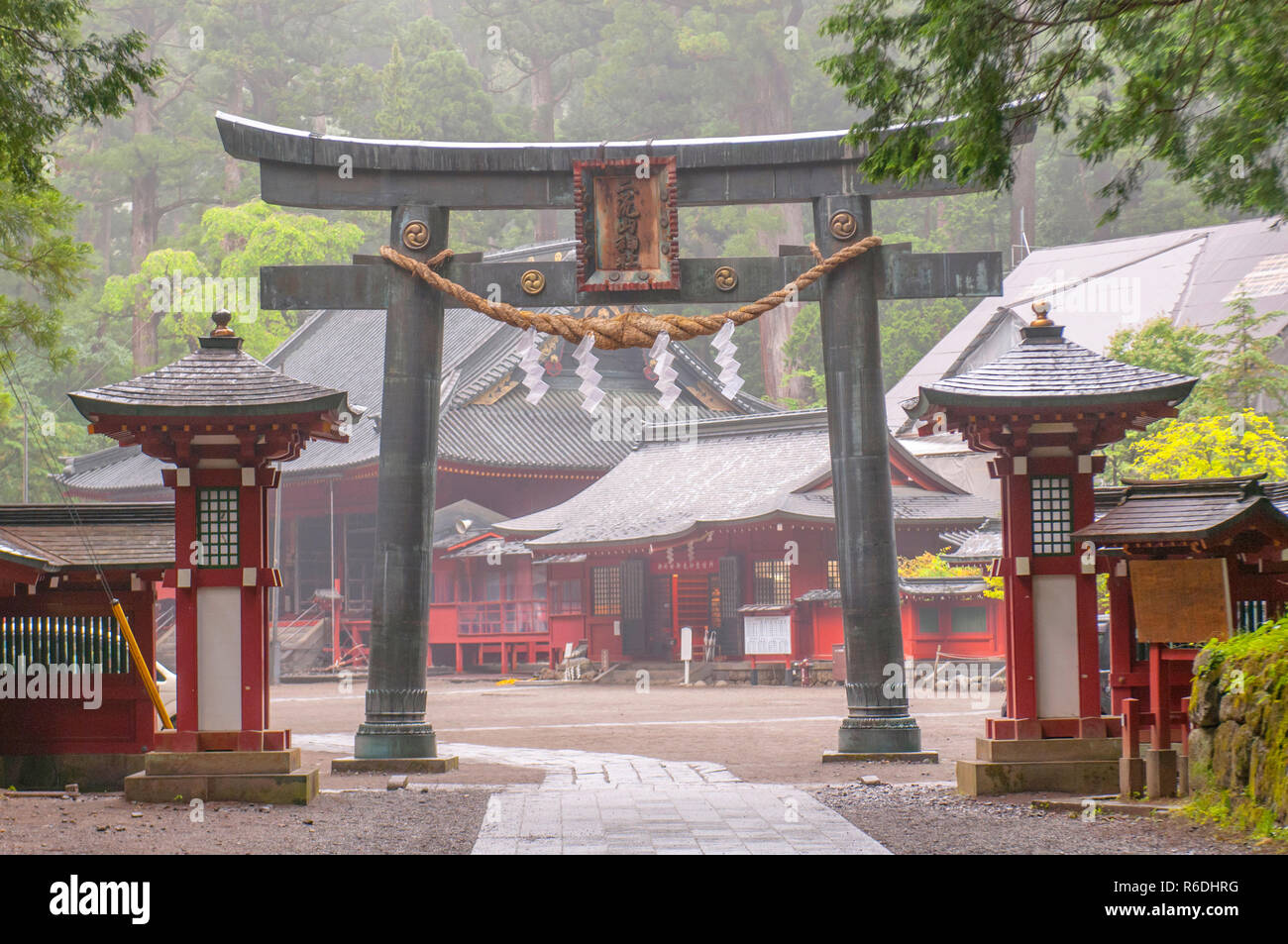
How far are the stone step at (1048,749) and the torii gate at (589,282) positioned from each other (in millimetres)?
2549

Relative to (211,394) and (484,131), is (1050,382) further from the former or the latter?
(484,131)

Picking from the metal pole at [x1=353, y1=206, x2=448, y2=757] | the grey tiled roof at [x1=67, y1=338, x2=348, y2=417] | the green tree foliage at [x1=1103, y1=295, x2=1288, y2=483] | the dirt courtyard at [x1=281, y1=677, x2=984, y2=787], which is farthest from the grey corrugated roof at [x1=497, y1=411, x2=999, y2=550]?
the grey tiled roof at [x1=67, y1=338, x2=348, y2=417]

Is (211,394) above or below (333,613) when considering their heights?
above

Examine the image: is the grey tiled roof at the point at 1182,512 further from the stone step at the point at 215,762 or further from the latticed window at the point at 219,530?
the latticed window at the point at 219,530

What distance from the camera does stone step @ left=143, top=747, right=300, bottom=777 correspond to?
1192 cm

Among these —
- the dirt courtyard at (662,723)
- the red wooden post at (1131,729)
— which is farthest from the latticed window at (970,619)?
the red wooden post at (1131,729)

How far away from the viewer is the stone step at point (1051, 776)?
38.7 ft

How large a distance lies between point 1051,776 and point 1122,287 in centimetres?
3783

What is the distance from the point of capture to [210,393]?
12.1m

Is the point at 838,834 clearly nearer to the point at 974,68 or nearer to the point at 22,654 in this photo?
the point at 974,68

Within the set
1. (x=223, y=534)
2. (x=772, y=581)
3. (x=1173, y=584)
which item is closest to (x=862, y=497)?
(x=1173, y=584)

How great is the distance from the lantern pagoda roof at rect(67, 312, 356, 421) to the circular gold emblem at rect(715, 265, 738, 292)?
4145 mm

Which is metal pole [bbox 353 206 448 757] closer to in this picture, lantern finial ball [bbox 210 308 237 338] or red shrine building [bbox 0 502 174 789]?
lantern finial ball [bbox 210 308 237 338]

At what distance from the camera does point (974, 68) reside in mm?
10680
